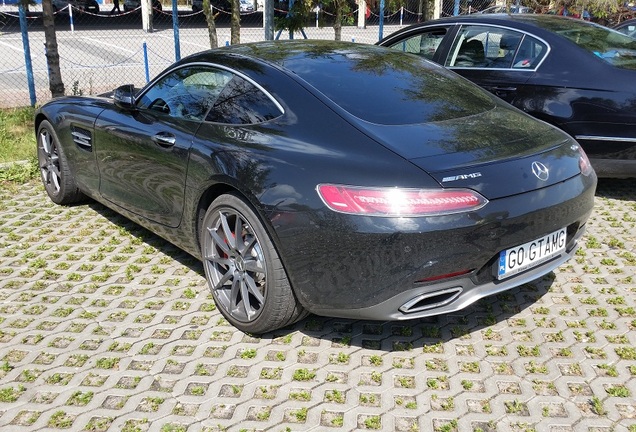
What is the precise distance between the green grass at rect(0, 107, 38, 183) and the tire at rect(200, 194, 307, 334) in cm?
359


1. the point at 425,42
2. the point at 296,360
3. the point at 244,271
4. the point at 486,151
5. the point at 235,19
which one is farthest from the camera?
the point at 235,19

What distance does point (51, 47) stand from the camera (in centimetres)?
860

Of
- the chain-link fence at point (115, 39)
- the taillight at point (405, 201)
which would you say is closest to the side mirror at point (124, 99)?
the taillight at point (405, 201)

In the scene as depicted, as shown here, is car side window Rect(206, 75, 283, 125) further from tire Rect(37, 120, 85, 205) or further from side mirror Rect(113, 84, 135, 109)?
tire Rect(37, 120, 85, 205)

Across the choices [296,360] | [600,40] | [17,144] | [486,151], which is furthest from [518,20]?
[17,144]

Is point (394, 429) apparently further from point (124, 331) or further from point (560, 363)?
point (124, 331)

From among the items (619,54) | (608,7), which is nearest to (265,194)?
(619,54)

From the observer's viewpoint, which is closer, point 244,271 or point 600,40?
point 244,271

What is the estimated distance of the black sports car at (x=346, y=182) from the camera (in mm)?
2898

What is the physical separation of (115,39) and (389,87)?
21.8 meters

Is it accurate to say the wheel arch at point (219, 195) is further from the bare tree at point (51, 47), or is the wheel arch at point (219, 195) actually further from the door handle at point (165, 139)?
the bare tree at point (51, 47)

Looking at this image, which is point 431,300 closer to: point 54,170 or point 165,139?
point 165,139

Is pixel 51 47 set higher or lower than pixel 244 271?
higher

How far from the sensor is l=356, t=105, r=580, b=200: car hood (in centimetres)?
295
